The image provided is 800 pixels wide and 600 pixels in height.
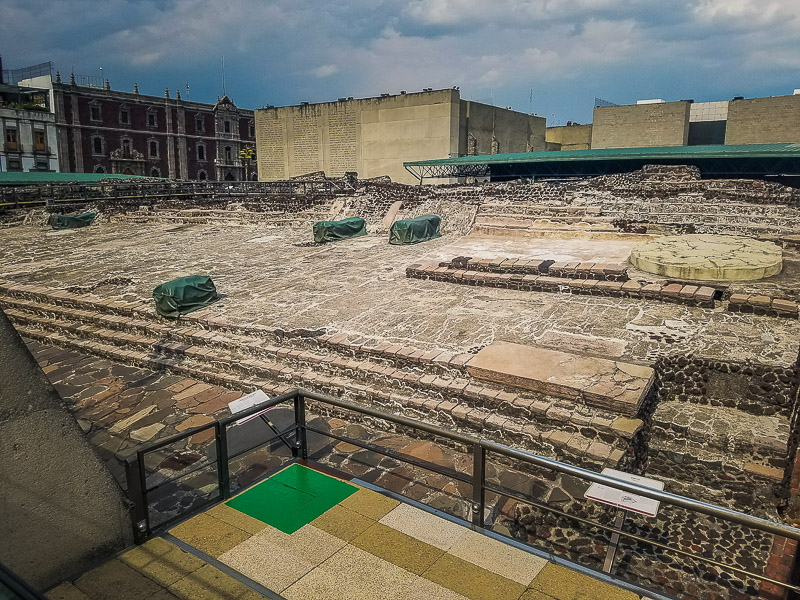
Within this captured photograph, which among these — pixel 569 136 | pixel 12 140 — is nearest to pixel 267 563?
pixel 12 140

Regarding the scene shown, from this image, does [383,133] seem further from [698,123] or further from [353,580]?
[353,580]

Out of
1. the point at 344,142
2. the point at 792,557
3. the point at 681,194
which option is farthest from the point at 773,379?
the point at 344,142

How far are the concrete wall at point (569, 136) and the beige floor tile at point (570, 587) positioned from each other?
45.2 m

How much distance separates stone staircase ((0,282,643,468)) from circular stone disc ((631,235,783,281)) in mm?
4843

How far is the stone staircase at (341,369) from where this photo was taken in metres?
5.07

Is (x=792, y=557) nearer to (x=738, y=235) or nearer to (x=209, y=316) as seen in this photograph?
(x=209, y=316)

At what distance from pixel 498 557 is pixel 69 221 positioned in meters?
22.0

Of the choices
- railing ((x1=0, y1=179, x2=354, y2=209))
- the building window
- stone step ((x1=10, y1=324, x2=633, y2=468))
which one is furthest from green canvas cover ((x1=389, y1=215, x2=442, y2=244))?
the building window

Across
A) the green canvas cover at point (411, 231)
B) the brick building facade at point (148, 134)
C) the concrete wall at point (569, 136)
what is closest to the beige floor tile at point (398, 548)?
the green canvas cover at point (411, 231)

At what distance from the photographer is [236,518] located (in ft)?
10.8

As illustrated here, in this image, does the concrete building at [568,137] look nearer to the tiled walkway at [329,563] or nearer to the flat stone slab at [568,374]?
the flat stone slab at [568,374]

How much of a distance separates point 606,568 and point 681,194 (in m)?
14.9

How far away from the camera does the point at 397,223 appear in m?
14.6

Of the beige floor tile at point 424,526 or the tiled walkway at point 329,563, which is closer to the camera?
the tiled walkway at point 329,563
